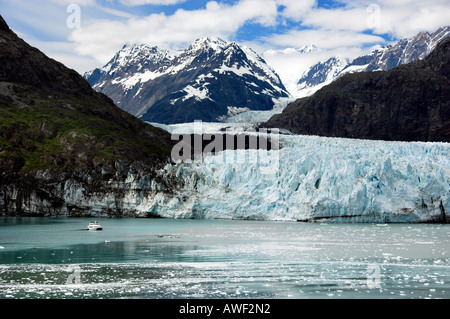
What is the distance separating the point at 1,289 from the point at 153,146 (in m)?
79.0

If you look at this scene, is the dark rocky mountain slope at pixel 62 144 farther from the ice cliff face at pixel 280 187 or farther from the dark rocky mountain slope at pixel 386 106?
the dark rocky mountain slope at pixel 386 106

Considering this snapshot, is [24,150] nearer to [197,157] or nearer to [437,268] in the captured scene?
[197,157]

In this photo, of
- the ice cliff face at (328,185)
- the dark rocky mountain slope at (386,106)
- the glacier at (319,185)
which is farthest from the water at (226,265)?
the dark rocky mountain slope at (386,106)

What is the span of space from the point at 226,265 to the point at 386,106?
151 metres

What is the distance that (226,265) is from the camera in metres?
28.5

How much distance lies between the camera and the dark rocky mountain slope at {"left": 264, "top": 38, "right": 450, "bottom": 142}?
523 feet

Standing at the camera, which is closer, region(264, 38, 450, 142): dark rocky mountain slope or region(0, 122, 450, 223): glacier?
region(0, 122, 450, 223): glacier

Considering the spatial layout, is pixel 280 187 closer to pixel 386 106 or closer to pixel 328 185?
pixel 328 185

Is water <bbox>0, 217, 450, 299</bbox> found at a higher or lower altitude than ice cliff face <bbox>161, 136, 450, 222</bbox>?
lower

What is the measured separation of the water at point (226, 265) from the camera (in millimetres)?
21469

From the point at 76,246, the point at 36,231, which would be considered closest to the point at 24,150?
the point at 36,231

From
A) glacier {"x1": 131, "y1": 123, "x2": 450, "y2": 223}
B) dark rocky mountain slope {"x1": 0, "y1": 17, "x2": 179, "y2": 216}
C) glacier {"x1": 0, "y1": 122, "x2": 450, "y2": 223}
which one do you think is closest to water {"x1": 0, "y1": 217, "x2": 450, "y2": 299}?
glacier {"x1": 131, "y1": 123, "x2": 450, "y2": 223}

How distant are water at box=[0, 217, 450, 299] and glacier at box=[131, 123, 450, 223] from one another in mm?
13022

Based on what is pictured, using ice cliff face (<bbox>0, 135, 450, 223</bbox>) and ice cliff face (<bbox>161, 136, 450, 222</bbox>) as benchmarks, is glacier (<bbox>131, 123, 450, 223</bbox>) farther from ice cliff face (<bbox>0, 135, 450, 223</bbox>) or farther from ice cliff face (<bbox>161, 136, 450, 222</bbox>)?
ice cliff face (<bbox>0, 135, 450, 223</bbox>)
